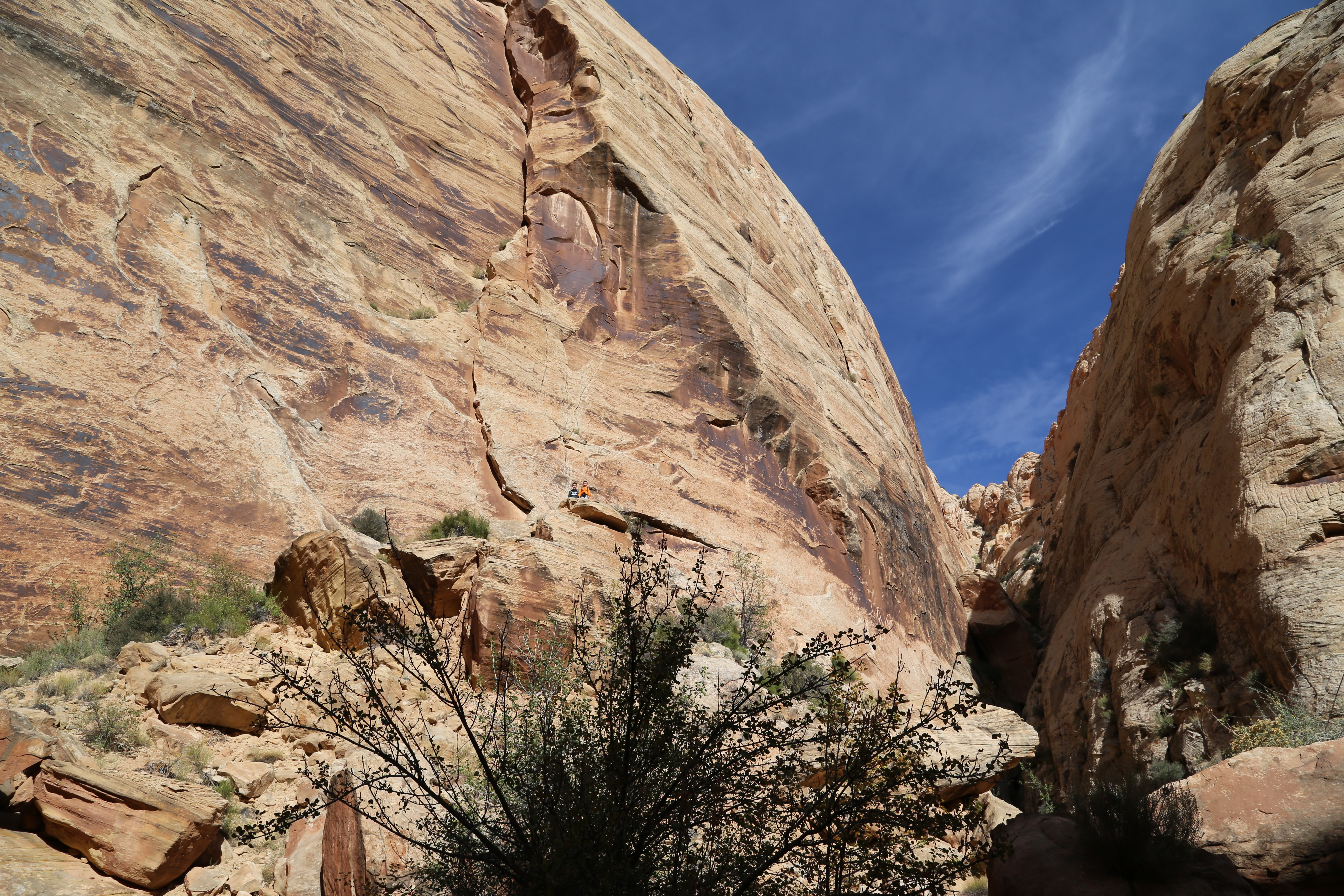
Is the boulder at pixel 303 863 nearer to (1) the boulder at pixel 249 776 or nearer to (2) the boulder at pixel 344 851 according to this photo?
(2) the boulder at pixel 344 851

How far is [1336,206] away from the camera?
11.9 m

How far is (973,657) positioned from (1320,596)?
595 inches

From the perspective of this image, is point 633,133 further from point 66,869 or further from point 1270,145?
point 66,869

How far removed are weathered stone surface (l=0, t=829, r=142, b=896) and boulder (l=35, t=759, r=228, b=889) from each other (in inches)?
2.8

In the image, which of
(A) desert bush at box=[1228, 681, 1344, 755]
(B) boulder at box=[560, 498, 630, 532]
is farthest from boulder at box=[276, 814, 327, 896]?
(A) desert bush at box=[1228, 681, 1344, 755]

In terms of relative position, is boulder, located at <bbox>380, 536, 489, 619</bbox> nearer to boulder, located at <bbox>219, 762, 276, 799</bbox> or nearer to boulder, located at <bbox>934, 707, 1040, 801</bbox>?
boulder, located at <bbox>219, 762, 276, 799</bbox>

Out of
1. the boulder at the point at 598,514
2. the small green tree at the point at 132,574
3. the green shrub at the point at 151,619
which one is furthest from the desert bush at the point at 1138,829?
the small green tree at the point at 132,574

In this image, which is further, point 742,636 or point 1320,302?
point 742,636

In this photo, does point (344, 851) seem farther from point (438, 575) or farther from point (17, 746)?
point (438, 575)

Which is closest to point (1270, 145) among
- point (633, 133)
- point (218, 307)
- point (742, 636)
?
point (742, 636)

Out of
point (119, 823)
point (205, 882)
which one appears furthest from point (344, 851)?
point (119, 823)

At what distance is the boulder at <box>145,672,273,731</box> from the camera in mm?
7734

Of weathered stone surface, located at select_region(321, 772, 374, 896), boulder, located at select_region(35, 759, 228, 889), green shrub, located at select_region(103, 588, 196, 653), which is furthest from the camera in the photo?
green shrub, located at select_region(103, 588, 196, 653)

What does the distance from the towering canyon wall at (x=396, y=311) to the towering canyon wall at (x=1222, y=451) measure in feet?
17.7
